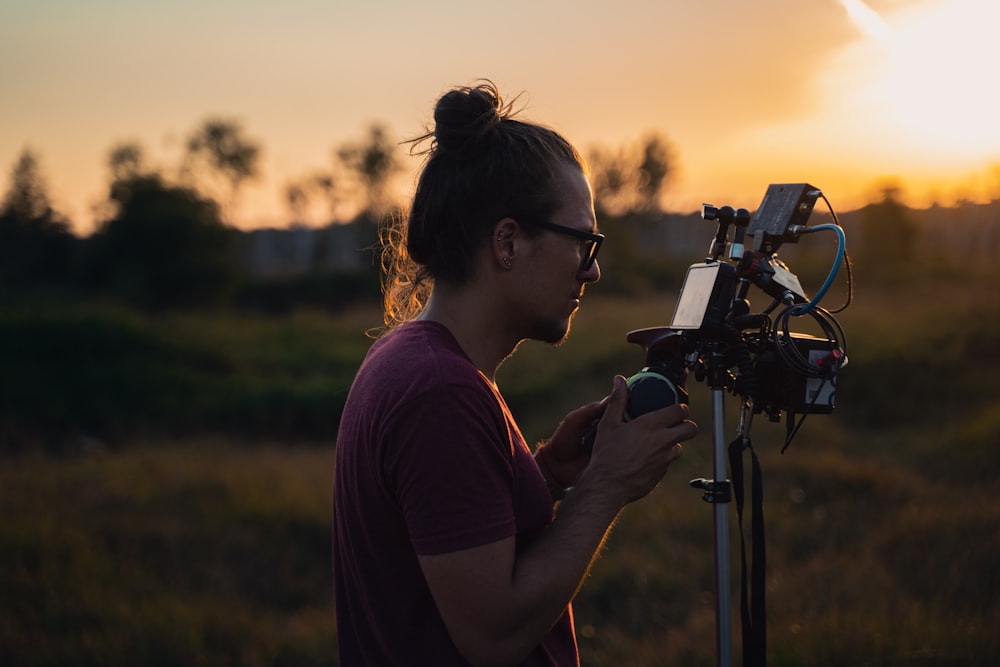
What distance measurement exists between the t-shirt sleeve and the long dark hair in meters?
0.43

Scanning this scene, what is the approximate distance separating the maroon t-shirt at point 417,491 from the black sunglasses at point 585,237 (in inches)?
12.4

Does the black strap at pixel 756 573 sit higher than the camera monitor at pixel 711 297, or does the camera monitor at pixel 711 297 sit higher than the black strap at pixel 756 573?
the camera monitor at pixel 711 297

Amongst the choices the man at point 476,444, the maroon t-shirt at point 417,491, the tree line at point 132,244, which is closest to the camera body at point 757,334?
the man at point 476,444

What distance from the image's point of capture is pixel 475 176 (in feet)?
6.44

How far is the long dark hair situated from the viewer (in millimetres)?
1948

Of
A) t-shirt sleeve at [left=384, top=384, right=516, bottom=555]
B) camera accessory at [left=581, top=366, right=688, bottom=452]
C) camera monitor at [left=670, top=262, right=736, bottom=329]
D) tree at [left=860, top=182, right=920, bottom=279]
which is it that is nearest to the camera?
t-shirt sleeve at [left=384, top=384, right=516, bottom=555]

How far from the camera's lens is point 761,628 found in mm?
2121

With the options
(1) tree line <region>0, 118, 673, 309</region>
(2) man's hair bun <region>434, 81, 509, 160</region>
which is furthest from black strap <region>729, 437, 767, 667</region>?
(1) tree line <region>0, 118, 673, 309</region>

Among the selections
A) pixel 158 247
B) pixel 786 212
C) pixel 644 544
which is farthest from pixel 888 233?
pixel 786 212

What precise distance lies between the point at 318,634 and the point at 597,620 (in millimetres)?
1833

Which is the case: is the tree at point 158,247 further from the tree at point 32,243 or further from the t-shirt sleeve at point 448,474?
the t-shirt sleeve at point 448,474

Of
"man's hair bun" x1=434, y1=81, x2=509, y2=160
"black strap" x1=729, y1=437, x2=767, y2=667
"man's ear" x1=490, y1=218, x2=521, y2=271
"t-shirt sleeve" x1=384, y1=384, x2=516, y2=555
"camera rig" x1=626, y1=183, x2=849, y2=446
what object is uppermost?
"man's hair bun" x1=434, y1=81, x2=509, y2=160

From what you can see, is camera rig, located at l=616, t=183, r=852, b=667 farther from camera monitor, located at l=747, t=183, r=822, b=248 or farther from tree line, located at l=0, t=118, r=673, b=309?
tree line, located at l=0, t=118, r=673, b=309

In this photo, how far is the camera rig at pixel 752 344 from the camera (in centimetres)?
205
